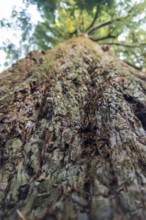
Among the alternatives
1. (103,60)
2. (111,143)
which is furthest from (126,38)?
(111,143)

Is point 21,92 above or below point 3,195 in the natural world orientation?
above

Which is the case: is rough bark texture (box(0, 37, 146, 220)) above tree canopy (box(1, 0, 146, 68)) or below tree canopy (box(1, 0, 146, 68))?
below

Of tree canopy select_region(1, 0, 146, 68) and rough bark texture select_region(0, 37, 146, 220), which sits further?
tree canopy select_region(1, 0, 146, 68)

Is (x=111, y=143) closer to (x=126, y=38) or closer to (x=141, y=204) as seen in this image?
(x=141, y=204)

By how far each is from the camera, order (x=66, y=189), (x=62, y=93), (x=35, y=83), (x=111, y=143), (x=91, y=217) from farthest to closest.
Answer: (x=35, y=83), (x=62, y=93), (x=111, y=143), (x=66, y=189), (x=91, y=217)

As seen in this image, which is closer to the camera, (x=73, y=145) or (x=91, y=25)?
(x=73, y=145)
